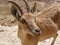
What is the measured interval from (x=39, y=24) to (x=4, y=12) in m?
4.31

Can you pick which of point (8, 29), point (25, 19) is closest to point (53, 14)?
point (25, 19)

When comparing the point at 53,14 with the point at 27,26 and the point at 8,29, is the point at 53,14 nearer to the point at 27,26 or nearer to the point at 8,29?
the point at 27,26

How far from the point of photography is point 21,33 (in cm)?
517

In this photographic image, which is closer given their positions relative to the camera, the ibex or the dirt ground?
the ibex

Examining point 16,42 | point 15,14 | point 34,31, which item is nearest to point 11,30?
point 16,42

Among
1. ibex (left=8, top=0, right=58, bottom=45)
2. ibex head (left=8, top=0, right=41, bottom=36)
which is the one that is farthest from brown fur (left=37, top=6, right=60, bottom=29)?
ibex head (left=8, top=0, right=41, bottom=36)

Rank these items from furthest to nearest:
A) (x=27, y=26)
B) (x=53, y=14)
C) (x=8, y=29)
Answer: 1. (x=8, y=29)
2. (x=53, y=14)
3. (x=27, y=26)

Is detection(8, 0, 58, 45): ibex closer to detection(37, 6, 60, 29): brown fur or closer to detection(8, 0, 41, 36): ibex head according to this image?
detection(8, 0, 41, 36): ibex head

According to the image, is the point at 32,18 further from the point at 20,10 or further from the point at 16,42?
the point at 16,42

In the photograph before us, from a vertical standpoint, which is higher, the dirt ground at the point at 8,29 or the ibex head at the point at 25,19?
the ibex head at the point at 25,19

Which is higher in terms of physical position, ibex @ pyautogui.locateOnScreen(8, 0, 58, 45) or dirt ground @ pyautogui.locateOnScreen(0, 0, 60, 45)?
ibex @ pyautogui.locateOnScreen(8, 0, 58, 45)

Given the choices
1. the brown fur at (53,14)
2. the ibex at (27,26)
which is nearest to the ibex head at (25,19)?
the ibex at (27,26)

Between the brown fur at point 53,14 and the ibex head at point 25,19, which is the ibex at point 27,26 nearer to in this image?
the ibex head at point 25,19

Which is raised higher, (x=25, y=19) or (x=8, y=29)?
(x=25, y=19)
